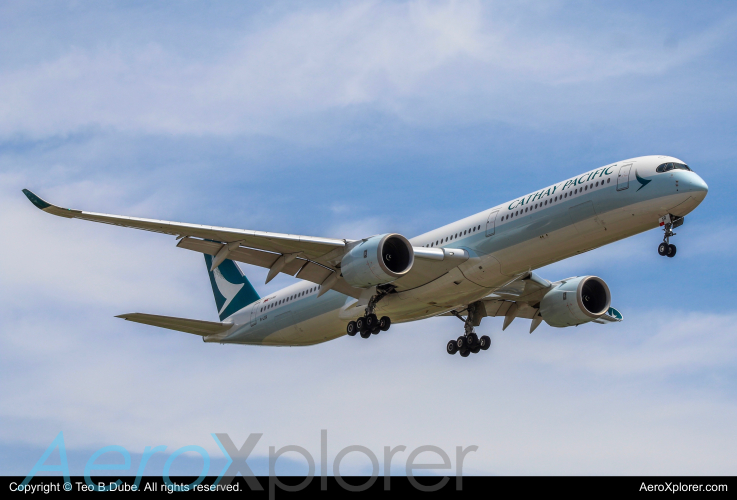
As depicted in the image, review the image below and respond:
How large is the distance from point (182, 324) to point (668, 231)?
2113 cm

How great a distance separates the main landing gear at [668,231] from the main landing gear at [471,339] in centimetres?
1086

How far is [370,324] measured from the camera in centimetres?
3591

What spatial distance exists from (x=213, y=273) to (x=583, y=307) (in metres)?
19.0

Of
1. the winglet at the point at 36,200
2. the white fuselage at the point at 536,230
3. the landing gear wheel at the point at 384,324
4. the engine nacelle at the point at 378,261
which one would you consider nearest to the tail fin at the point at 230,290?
the white fuselage at the point at 536,230

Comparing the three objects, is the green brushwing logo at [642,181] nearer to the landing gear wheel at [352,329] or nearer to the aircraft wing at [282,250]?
the aircraft wing at [282,250]

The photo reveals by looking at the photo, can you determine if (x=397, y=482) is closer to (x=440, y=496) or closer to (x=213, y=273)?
(x=440, y=496)

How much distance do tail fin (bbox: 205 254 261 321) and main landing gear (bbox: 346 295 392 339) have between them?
9.44 metres

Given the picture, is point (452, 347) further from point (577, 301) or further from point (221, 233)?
point (221, 233)

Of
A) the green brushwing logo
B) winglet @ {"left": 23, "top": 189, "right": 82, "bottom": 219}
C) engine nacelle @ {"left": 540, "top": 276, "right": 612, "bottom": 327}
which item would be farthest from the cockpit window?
winglet @ {"left": 23, "top": 189, "right": 82, "bottom": 219}

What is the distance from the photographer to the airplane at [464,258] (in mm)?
30875

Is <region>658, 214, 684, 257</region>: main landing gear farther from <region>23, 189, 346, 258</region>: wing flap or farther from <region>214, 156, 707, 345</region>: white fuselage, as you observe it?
<region>23, 189, 346, 258</region>: wing flap

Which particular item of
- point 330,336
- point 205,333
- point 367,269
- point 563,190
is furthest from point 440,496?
point 205,333

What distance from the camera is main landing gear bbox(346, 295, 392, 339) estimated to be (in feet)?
118

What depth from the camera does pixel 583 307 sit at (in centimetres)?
3912
